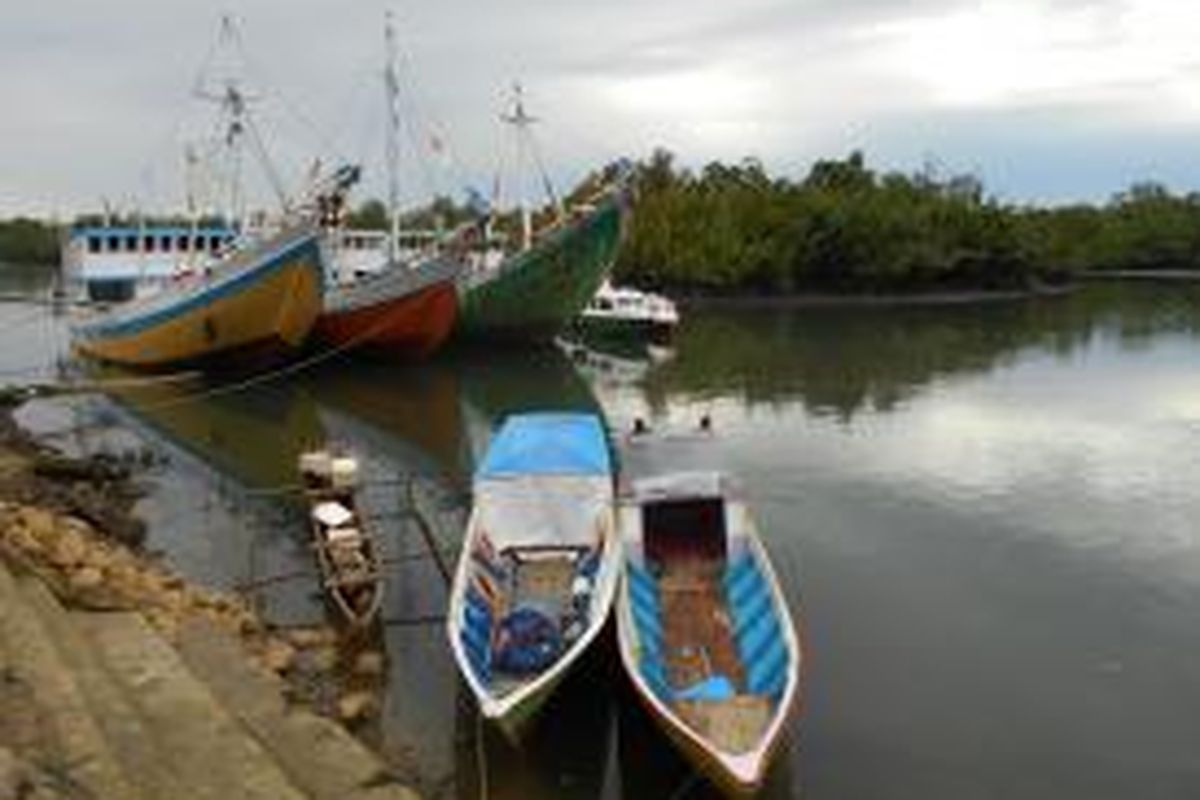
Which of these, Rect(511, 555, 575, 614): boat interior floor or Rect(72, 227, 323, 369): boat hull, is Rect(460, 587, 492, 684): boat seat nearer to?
Rect(511, 555, 575, 614): boat interior floor

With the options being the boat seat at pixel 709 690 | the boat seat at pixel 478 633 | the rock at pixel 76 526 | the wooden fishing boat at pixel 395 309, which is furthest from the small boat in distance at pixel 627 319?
the boat seat at pixel 709 690

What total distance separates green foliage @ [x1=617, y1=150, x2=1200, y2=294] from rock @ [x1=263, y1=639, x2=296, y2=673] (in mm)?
73791

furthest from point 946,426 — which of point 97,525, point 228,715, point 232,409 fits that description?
point 228,715

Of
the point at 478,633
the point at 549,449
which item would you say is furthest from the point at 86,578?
the point at 549,449

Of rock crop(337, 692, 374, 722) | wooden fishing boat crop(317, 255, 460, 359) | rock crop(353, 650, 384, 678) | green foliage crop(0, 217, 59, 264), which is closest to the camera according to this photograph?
rock crop(337, 692, 374, 722)

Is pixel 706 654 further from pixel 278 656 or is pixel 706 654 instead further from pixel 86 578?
pixel 86 578

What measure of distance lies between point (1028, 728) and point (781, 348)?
167 ft

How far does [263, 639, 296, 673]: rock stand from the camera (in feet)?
62.4

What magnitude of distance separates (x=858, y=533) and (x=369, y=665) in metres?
11.1

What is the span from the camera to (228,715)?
50.8ft

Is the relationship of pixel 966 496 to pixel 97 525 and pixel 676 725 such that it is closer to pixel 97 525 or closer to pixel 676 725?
pixel 97 525

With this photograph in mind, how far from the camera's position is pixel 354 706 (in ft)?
59.6

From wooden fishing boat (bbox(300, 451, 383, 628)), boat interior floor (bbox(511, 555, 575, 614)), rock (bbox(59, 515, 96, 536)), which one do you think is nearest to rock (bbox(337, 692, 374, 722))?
boat interior floor (bbox(511, 555, 575, 614))

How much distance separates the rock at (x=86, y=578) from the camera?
65.4 ft
